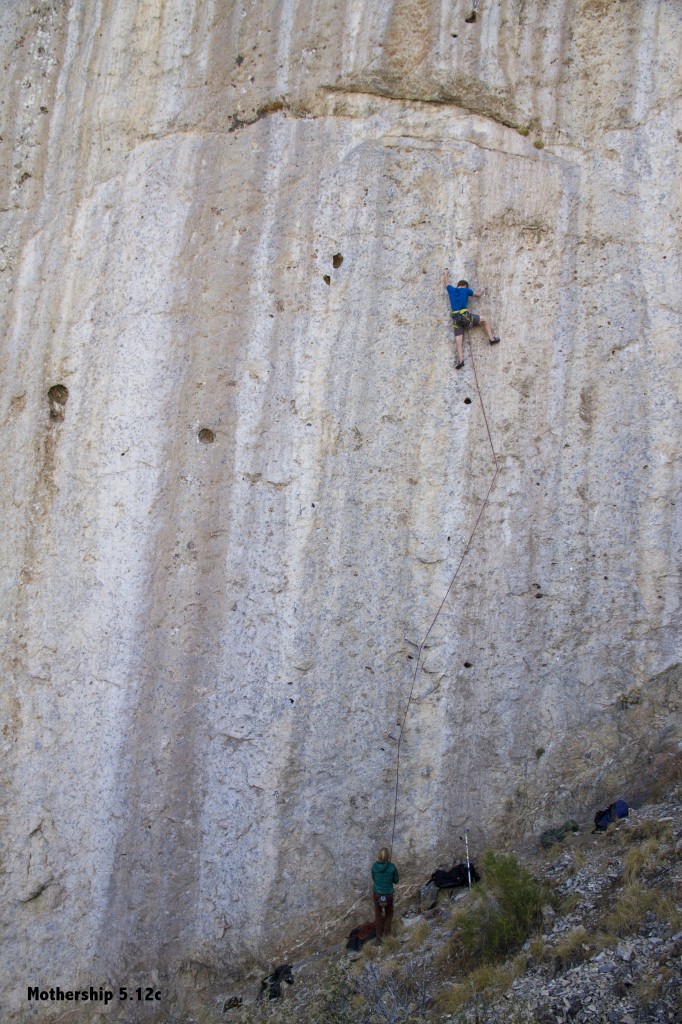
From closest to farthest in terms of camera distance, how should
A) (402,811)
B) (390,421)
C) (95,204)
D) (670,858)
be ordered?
(670,858)
(402,811)
(390,421)
(95,204)

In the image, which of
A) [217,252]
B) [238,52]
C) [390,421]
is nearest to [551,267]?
[390,421]

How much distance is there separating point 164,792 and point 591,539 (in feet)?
12.3

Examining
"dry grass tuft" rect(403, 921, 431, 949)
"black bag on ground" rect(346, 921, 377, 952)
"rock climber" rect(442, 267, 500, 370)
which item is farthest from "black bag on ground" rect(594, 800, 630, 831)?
"rock climber" rect(442, 267, 500, 370)

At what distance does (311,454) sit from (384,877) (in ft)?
10.4

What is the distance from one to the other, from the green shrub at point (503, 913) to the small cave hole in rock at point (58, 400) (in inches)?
189

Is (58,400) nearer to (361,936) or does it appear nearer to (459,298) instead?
(459,298)

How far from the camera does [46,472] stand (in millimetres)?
8156

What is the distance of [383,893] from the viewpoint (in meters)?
6.93

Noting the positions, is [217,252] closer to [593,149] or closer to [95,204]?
[95,204]

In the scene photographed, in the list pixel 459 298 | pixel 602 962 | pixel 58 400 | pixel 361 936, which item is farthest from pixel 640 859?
pixel 58 400

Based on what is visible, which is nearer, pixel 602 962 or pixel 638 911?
pixel 602 962

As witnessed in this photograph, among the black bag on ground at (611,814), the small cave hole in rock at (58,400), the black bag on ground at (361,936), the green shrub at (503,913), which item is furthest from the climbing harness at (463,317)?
the black bag on ground at (361,936)

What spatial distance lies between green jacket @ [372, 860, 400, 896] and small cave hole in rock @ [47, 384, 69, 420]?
425 cm

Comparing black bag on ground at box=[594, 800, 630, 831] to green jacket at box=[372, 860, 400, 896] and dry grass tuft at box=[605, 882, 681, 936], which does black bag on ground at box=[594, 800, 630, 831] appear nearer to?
dry grass tuft at box=[605, 882, 681, 936]
